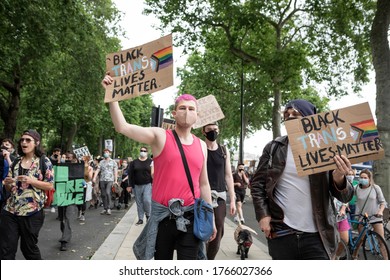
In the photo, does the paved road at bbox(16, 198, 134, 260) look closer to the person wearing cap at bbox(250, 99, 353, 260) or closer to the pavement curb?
the pavement curb

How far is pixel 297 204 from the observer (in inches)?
127

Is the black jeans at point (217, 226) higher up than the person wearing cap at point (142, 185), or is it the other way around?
the person wearing cap at point (142, 185)

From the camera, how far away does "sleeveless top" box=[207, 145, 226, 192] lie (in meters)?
5.61

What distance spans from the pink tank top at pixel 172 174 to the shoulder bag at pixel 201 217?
28mm

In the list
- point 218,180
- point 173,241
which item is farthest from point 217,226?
point 173,241

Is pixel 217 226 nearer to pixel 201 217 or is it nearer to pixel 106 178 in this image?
pixel 201 217

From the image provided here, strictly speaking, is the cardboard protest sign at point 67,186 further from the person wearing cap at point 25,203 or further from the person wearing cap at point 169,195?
the person wearing cap at point 169,195

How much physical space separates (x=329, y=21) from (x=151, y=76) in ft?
62.2

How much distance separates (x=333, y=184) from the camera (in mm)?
3314

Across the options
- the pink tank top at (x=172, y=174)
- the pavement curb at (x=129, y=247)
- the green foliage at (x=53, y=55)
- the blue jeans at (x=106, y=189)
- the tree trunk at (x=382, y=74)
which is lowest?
the pavement curb at (x=129, y=247)

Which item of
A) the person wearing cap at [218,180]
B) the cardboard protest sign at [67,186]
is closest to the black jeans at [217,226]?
the person wearing cap at [218,180]

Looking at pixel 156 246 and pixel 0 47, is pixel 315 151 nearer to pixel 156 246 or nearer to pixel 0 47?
pixel 156 246

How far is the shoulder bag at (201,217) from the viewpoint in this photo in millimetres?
3553

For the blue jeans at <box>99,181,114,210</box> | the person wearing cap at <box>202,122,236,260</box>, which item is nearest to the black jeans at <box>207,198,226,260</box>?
the person wearing cap at <box>202,122,236,260</box>
